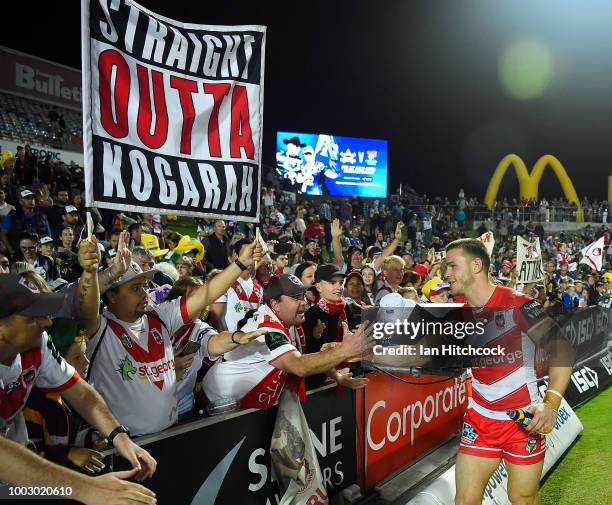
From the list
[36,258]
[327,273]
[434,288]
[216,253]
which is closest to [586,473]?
[434,288]

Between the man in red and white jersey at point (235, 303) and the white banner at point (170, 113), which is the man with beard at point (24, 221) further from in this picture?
the white banner at point (170, 113)

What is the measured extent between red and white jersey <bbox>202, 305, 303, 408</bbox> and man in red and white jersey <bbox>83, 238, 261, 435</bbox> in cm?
47

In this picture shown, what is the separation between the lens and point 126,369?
128 inches

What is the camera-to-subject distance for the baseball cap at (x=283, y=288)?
3937 mm

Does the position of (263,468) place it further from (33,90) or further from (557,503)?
(33,90)

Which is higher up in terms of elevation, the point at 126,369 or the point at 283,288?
the point at 283,288

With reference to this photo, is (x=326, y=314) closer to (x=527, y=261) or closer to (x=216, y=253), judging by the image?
(x=216, y=253)

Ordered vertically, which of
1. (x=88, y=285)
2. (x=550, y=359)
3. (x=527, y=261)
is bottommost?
(x=550, y=359)

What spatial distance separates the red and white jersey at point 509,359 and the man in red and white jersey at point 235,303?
288cm

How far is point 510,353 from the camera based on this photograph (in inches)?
148

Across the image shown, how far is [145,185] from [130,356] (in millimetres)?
1114

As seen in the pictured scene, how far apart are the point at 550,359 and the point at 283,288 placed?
1867 mm

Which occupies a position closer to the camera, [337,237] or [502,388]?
[502,388]

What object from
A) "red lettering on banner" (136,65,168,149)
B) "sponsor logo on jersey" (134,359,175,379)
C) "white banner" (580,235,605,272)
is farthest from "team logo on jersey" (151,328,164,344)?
"white banner" (580,235,605,272)
